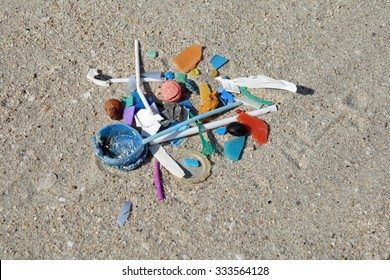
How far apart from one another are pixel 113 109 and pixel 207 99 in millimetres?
443

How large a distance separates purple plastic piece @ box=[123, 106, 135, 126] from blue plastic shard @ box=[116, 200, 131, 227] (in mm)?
401

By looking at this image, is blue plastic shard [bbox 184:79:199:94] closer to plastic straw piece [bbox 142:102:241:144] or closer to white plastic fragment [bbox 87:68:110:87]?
plastic straw piece [bbox 142:102:241:144]

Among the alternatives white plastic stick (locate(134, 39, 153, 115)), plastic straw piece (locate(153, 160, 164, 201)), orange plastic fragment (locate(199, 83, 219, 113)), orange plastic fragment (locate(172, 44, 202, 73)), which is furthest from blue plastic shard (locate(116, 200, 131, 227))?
orange plastic fragment (locate(172, 44, 202, 73))

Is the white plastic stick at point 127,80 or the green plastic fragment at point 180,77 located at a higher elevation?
the green plastic fragment at point 180,77

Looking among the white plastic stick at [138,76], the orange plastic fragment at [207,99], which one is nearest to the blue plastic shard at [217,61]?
the orange plastic fragment at [207,99]

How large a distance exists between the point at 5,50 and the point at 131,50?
67 centimetres

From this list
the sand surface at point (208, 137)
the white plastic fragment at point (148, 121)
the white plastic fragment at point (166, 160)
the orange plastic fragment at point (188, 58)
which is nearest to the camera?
the sand surface at point (208, 137)

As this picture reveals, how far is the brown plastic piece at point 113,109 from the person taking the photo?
2.36m

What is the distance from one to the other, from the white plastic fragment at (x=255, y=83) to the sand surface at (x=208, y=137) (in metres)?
0.04

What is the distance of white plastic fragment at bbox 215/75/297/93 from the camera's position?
2477mm

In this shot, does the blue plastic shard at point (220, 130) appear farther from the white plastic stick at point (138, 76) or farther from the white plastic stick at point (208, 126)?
the white plastic stick at point (138, 76)

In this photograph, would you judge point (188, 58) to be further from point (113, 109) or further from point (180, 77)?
point (113, 109)

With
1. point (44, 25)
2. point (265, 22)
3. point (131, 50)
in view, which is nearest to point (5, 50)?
point (44, 25)
